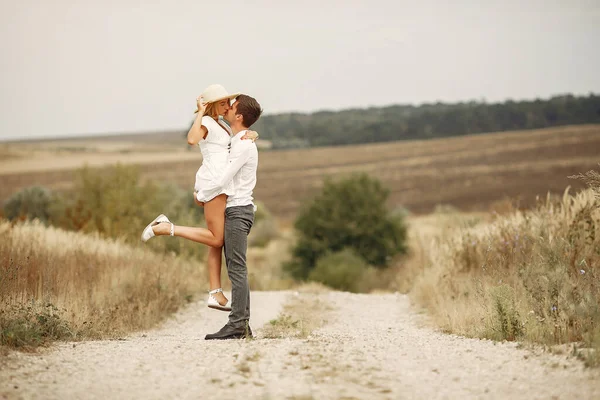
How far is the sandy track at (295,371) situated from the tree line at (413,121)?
7908 centimetres

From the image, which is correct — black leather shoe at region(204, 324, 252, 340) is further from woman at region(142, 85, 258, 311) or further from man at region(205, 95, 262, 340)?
woman at region(142, 85, 258, 311)

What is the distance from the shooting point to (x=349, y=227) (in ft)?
119

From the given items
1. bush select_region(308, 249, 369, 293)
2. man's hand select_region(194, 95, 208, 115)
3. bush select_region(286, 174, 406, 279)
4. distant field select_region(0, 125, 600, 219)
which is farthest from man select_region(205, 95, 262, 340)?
distant field select_region(0, 125, 600, 219)

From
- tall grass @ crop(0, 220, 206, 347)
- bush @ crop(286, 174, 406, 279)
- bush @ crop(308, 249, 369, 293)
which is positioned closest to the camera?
tall grass @ crop(0, 220, 206, 347)

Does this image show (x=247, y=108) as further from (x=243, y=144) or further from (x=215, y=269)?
(x=215, y=269)

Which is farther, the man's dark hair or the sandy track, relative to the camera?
the man's dark hair

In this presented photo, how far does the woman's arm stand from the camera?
817 cm

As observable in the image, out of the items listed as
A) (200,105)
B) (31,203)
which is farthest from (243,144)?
(31,203)

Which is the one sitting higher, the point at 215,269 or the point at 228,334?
the point at 215,269

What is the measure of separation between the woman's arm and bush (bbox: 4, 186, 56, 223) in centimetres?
3487

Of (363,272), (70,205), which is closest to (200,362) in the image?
(363,272)

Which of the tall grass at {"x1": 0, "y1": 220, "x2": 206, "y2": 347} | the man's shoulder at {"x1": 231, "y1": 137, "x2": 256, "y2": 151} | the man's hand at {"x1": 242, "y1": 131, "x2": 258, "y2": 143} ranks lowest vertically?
the tall grass at {"x1": 0, "y1": 220, "x2": 206, "y2": 347}

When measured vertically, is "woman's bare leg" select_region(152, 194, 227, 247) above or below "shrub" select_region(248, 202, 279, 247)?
above

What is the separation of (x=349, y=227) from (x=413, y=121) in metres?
65.7
